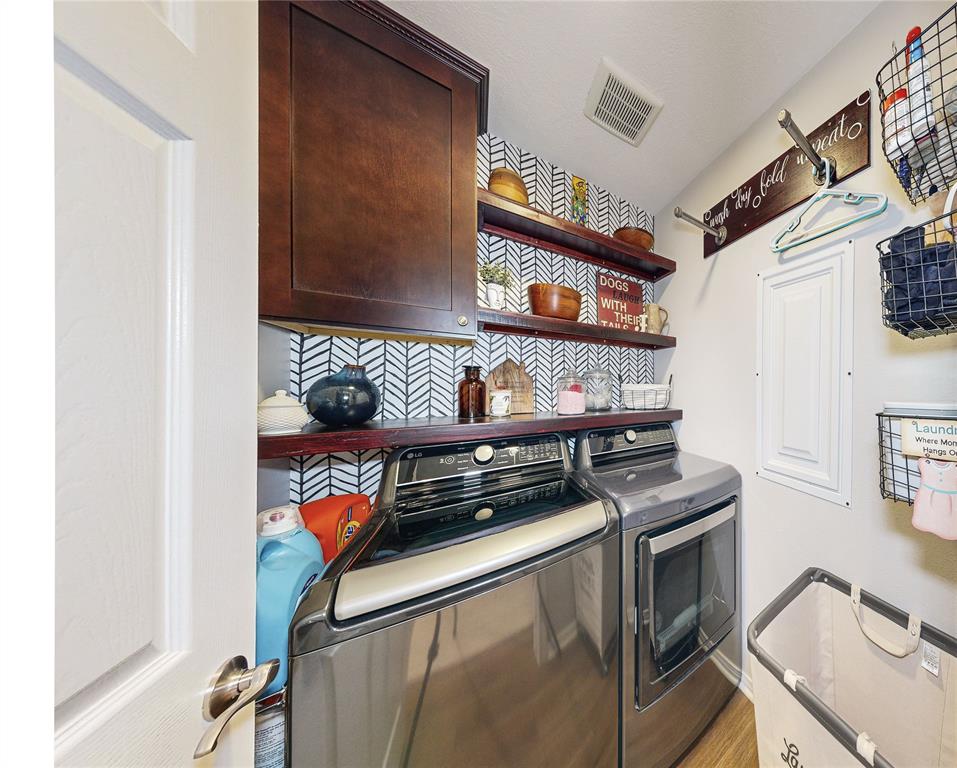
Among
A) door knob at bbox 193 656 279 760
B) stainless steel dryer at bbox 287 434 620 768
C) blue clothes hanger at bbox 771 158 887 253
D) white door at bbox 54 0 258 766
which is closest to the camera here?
white door at bbox 54 0 258 766

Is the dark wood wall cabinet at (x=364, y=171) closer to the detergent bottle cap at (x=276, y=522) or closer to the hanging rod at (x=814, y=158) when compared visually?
the detergent bottle cap at (x=276, y=522)

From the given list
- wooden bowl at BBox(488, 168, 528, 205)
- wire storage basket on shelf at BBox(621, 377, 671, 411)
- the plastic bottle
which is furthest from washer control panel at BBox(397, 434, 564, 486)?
the plastic bottle

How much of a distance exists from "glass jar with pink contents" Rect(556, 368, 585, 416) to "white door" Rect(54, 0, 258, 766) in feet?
3.93

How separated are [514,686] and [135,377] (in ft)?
3.10

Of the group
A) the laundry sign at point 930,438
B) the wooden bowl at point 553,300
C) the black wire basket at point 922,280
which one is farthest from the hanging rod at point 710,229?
the laundry sign at point 930,438

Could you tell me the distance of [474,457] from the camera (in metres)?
1.05

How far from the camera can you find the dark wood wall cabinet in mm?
734

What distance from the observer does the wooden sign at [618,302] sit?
1640 millimetres

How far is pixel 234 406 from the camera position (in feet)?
1.40

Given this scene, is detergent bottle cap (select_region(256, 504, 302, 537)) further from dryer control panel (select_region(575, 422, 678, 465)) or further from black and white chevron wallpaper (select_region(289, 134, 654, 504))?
dryer control panel (select_region(575, 422, 678, 465))

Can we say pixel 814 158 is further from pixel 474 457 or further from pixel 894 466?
pixel 474 457

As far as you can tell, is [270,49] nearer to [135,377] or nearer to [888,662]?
[135,377]

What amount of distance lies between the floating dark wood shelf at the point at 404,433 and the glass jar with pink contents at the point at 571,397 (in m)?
0.10
